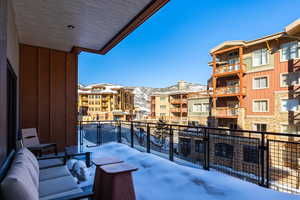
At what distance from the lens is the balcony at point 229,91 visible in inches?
510

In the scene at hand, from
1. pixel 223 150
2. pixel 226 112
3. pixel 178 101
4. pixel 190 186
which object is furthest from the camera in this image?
pixel 178 101

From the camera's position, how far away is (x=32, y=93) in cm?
467

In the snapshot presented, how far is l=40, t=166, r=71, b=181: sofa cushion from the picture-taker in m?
2.27

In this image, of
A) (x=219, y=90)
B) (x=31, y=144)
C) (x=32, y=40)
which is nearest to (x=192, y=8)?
(x=219, y=90)

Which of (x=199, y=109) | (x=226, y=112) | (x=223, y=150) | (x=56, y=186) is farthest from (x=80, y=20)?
(x=199, y=109)

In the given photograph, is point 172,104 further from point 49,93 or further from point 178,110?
point 49,93

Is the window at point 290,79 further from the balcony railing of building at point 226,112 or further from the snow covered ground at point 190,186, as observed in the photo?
the snow covered ground at point 190,186

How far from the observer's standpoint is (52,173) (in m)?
2.39

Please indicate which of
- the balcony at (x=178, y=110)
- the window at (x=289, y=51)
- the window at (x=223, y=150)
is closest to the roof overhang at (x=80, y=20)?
the window at (x=223, y=150)

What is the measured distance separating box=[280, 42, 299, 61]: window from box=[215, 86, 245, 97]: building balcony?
3.23m

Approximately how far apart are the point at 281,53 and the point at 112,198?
13469mm

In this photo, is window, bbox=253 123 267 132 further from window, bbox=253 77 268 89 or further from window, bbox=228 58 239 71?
window, bbox=228 58 239 71

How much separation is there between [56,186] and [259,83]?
13.7 m

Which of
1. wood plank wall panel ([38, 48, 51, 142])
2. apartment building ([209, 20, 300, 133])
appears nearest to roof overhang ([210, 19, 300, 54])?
apartment building ([209, 20, 300, 133])
